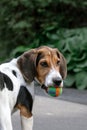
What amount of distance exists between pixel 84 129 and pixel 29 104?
2.76 m

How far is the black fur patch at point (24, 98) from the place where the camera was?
Result: 4.71 meters

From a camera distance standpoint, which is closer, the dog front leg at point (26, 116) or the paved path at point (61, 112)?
the dog front leg at point (26, 116)

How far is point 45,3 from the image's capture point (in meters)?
13.2

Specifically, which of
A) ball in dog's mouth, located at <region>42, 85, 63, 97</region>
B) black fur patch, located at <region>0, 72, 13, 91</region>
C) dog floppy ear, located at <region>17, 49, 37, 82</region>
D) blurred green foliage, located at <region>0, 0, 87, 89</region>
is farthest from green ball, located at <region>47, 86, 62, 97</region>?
blurred green foliage, located at <region>0, 0, 87, 89</region>

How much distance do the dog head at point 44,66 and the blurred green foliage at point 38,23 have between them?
7.63 meters

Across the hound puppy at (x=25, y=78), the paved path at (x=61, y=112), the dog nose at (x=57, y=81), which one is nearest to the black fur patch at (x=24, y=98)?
the hound puppy at (x=25, y=78)

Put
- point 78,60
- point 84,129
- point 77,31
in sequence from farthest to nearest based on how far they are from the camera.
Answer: point 77,31 < point 78,60 < point 84,129

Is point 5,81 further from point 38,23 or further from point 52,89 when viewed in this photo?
point 38,23

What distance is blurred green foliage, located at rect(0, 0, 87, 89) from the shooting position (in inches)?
507

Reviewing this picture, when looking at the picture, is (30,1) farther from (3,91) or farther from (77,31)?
(3,91)

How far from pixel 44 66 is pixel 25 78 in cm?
25

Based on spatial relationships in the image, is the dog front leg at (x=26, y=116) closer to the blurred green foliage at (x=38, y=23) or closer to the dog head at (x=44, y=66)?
the dog head at (x=44, y=66)

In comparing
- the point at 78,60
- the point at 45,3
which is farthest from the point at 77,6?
the point at 78,60

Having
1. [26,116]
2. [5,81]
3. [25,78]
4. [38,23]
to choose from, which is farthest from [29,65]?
[38,23]
